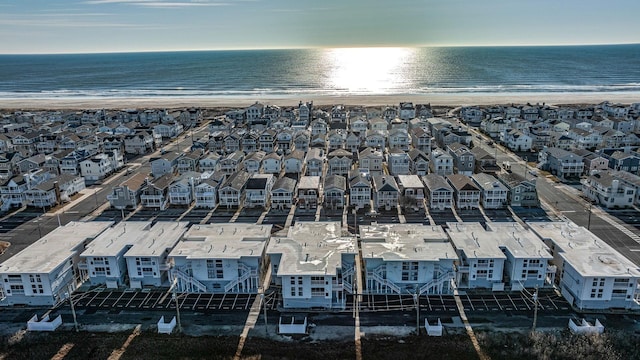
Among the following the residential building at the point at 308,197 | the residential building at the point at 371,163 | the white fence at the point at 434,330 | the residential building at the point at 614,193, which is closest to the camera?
the white fence at the point at 434,330

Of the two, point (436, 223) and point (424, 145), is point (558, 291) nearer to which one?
point (436, 223)

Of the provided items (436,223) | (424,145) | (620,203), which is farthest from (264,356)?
(424,145)

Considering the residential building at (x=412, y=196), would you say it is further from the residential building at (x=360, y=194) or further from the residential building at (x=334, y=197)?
the residential building at (x=334, y=197)

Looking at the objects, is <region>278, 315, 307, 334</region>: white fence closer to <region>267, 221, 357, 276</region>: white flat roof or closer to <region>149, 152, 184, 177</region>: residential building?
<region>267, 221, 357, 276</region>: white flat roof

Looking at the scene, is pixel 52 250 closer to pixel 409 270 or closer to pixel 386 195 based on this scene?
pixel 409 270

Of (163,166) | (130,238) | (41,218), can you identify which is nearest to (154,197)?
(163,166)

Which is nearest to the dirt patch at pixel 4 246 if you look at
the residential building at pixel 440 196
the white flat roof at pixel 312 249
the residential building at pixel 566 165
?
the white flat roof at pixel 312 249
